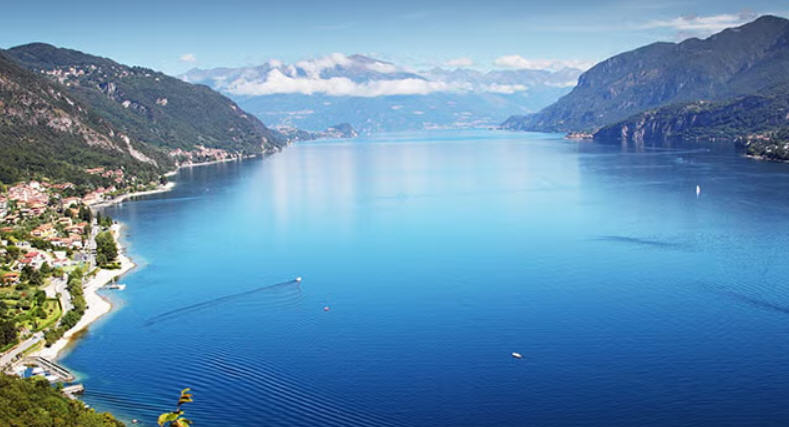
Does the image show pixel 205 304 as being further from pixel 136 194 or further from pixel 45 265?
pixel 136 194

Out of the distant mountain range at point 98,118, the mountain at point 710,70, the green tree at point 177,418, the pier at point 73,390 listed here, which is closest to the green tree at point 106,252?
the pier at point 73,390

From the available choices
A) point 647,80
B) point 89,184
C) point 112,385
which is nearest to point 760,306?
point 112,385

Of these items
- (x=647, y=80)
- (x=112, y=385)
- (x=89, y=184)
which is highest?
(x=647, y=80)

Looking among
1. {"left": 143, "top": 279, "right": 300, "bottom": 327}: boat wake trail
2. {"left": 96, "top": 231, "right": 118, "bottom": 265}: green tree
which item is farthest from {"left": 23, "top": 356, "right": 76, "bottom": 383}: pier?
{"left": 96, "top": 231, "right": 118, "bottom": 265}: green tree

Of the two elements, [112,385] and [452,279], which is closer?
[112,385]

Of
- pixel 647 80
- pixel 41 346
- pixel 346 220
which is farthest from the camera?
pixel 647 80

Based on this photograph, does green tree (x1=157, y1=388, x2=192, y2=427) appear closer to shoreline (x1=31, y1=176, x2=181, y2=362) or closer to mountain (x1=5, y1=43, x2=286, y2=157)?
shoreline (x1=31, y1=176, x2=181, y2=362)

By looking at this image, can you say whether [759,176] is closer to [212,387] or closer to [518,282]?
[518,282]

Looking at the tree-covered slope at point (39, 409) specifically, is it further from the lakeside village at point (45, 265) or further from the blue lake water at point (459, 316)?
the lakeside village at point (45, 265)
